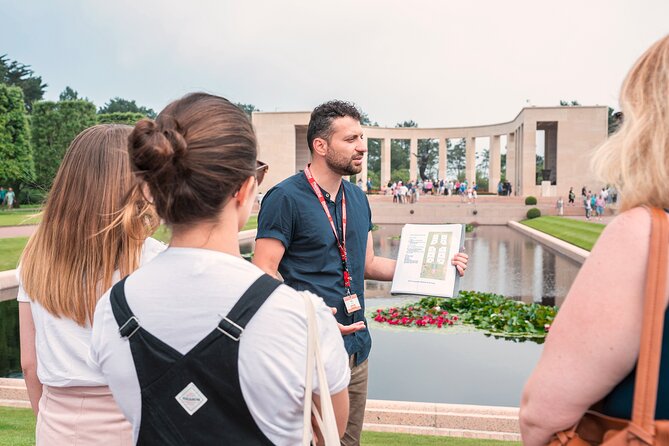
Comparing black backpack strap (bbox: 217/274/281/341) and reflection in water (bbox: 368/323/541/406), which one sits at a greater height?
black backpack strap (bbox: 217/274/281/341)

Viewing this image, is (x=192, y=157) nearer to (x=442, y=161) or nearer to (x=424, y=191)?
(x=424, y=191)

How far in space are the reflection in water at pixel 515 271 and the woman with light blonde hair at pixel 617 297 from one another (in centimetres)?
927

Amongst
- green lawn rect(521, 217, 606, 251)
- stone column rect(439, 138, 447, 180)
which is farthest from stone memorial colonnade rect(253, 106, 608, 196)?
green lawn rect(521, 217, 606, 251)

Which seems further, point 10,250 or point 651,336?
point 10,250

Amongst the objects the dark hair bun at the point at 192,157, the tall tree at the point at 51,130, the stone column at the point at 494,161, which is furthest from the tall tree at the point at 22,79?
the dark hair bun at the point at 192,157

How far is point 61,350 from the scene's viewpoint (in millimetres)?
1858

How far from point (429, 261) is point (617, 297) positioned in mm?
1841

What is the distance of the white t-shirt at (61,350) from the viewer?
6.01 ft

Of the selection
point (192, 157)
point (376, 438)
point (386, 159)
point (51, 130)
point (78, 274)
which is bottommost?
point (376, 438)

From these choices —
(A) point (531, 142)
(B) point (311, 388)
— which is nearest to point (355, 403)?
(B) point (311, 388)

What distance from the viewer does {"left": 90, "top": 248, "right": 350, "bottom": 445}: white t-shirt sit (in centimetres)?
125

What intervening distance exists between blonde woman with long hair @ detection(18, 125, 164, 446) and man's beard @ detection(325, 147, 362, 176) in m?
1.20

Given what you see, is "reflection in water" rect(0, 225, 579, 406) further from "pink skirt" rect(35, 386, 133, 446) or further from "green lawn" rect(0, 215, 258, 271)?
"pink skirt" rect(35, 386, 133, 446)

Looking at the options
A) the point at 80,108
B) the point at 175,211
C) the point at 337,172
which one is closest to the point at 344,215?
the point at 337,172
